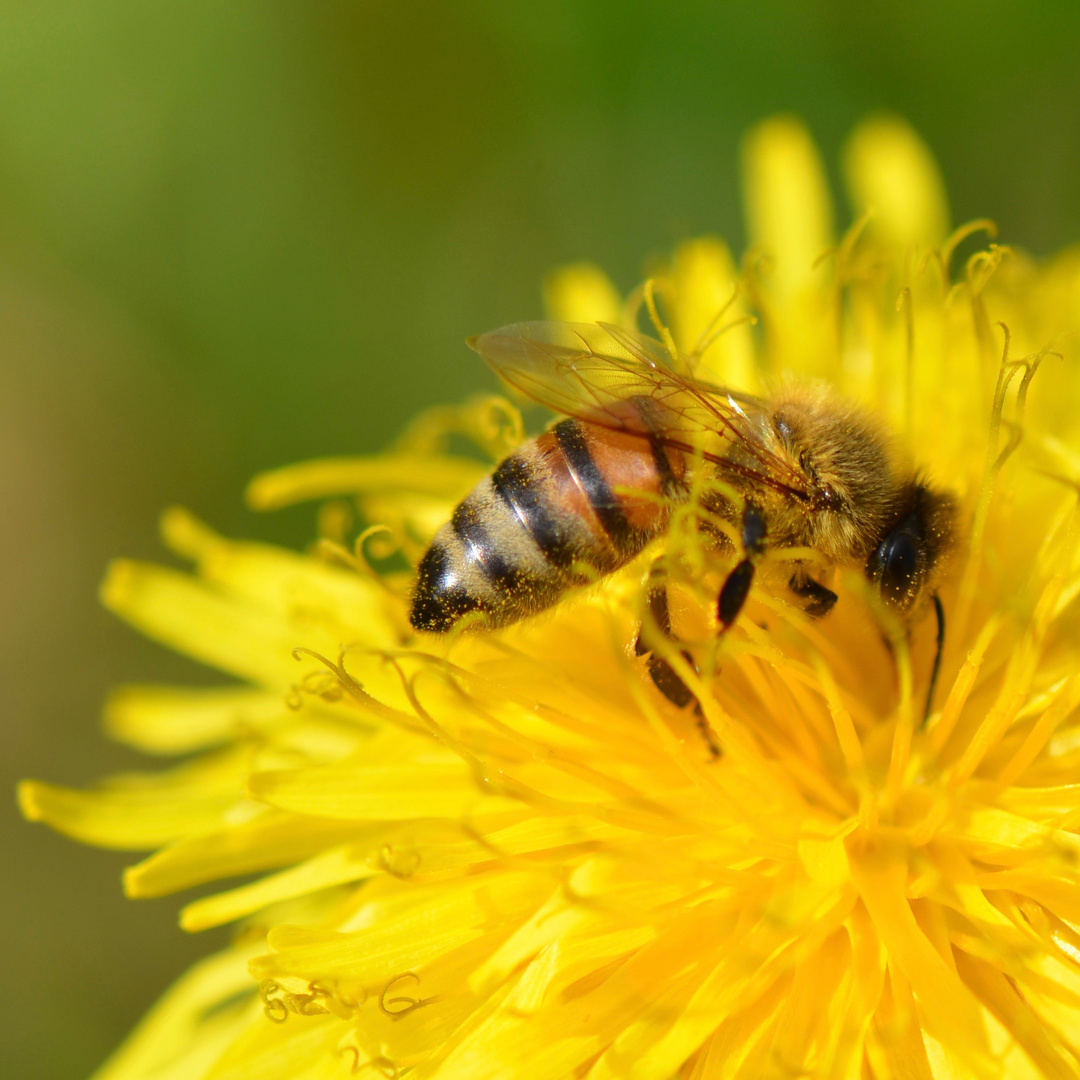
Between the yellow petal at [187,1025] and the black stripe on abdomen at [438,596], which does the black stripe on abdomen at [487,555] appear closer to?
the black stripe on abdomen at [438,596]

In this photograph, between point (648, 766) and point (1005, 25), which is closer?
point (648, 766)


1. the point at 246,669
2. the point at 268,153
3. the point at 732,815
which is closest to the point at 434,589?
the point at 732,815

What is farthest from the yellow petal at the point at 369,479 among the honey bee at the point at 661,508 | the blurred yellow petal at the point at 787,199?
the blurred yellow petal at the point at 787,199

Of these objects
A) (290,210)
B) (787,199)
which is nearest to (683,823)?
(787,199)

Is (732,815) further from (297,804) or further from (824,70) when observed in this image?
(824,70)

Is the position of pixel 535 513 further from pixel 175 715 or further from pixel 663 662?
pixel 175 715

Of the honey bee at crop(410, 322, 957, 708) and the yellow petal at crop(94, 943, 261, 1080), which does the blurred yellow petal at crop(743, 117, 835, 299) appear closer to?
the honey bee at crop(410, 322, 957, 708)
